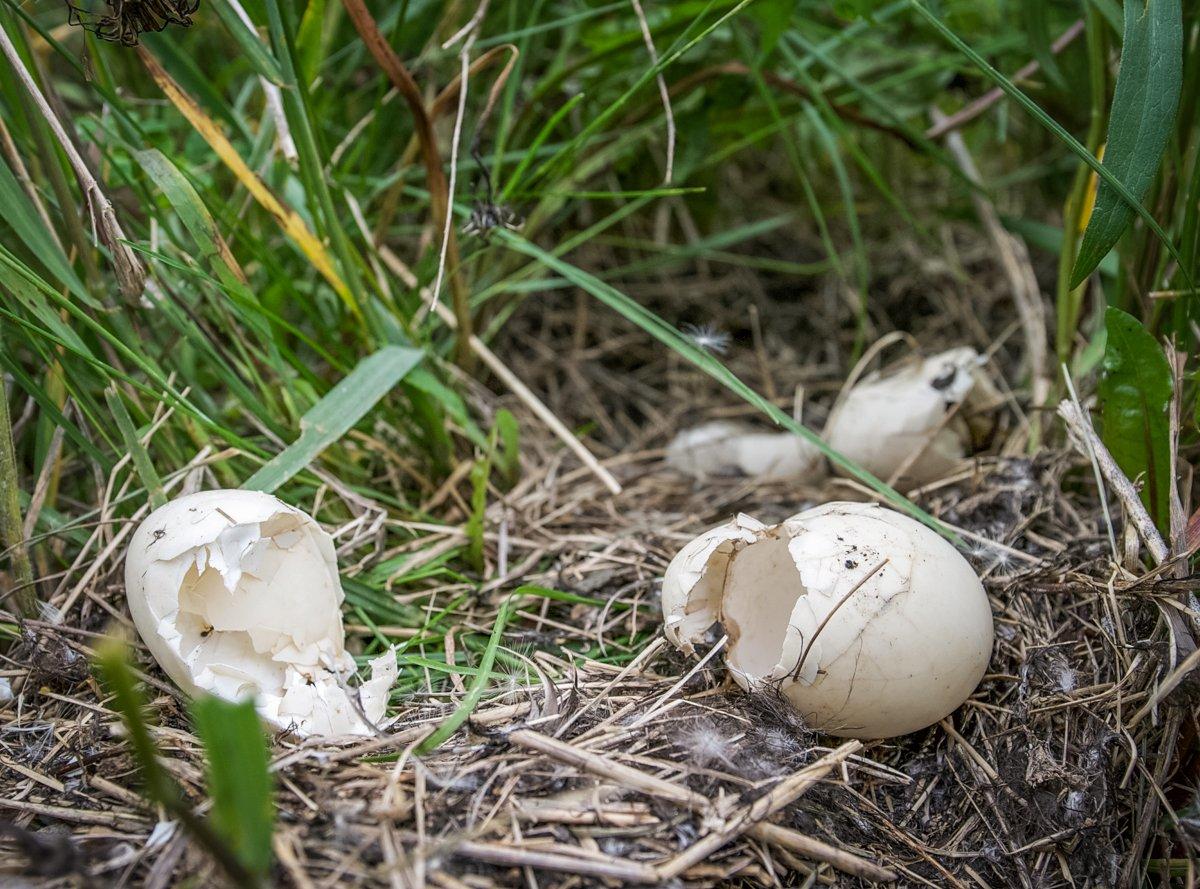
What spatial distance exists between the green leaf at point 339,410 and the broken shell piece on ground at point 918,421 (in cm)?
91

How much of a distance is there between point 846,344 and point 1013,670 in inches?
50.8

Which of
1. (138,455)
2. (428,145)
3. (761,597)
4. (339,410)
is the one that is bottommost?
(761,597)

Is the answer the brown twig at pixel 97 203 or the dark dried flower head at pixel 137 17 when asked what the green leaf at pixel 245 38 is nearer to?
the dark dried flower head at pixel 137 17

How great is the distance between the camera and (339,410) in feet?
4.85

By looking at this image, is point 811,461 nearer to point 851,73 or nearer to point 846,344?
point 846,344

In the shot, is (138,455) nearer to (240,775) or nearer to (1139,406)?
(240,775)

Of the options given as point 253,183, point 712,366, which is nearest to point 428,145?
point 253,183

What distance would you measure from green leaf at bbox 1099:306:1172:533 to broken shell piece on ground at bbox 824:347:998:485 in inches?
17.0

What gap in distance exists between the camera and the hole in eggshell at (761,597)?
1.38 metres

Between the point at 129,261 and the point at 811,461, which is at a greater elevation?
the point at 129,261

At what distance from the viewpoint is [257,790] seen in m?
0.78

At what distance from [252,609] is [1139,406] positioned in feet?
4.39

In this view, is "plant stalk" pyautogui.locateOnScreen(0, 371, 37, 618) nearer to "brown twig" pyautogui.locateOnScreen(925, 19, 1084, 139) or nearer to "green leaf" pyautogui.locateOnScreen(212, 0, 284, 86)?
"green leaf" pyautogui.locateOnScreen(212, 0, 284, 86)

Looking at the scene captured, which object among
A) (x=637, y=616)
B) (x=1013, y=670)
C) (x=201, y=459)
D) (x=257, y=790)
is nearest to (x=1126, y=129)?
(x=1013, y=670)
